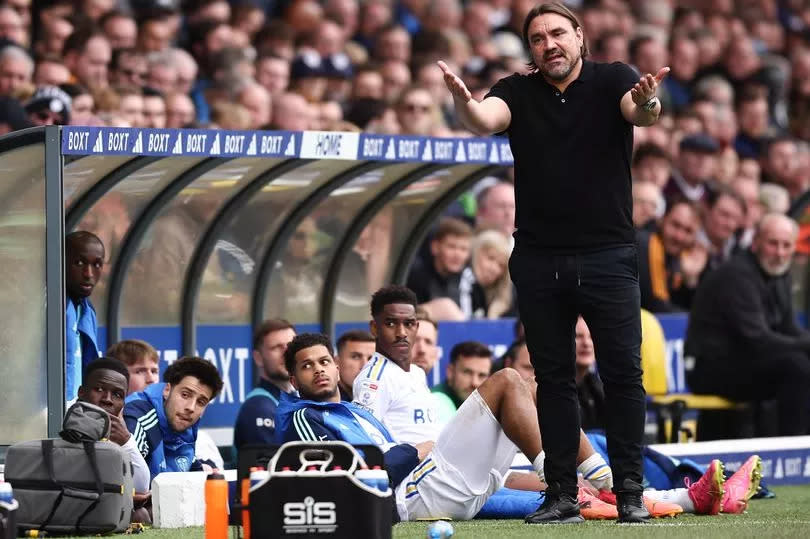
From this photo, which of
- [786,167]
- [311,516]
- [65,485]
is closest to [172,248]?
[65,485]

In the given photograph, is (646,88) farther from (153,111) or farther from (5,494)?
(153,111)

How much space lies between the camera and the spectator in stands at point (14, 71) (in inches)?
476

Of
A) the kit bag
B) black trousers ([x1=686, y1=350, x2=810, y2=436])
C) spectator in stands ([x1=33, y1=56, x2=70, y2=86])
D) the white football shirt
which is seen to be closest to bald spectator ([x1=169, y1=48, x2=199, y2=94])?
spectator in stands ([x1=33, y1=56, x2=70, y2=86])

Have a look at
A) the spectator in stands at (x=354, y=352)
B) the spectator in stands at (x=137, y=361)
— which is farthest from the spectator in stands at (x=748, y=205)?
the spectator in stands at (x=137, y=361)

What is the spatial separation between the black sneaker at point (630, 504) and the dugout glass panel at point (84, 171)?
11.0ft

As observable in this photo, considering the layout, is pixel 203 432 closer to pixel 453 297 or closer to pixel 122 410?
pixel 122 410

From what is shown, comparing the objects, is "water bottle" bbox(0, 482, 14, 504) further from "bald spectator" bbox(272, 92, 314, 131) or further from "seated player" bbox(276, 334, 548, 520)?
"bald spectator" bbox(272, 92, 314, 131)

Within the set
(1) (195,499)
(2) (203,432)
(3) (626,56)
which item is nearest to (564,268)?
(1) (195,499)

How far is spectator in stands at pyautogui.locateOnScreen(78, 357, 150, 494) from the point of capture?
28.2 feet

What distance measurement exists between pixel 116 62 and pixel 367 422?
552 centimetres

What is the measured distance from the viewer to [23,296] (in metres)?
9.12

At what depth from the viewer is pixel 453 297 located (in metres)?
13.1

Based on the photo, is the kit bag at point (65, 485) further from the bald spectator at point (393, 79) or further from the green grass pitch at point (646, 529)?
the bald spectator at point (393, 79)

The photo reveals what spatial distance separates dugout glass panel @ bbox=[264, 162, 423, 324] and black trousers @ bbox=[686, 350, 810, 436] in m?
2.74
